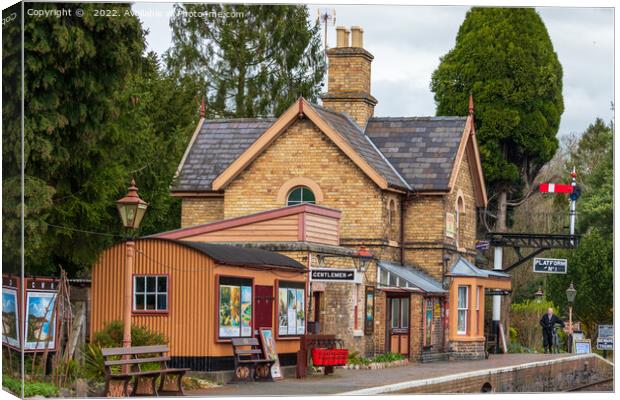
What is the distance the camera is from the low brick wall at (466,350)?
3856cm

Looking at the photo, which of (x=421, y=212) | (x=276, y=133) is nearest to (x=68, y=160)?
(x=276, y=133)

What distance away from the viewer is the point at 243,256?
2834cm

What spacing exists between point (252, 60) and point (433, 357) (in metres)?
10.8

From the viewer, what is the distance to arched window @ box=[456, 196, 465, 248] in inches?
1582

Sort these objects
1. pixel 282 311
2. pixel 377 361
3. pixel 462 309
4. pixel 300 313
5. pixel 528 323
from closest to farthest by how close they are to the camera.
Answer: pixel 282 311 < pixel 300 313 < pixel 377 361 < pixel 462 309 < pixel 528 323

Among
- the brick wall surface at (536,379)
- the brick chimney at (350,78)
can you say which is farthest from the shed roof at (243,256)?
the brick chimney at (350,78)

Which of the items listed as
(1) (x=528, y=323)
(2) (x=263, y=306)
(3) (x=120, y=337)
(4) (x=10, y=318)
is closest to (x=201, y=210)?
(2) (x=263, y=306)

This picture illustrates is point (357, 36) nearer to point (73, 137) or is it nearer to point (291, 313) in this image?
point (291, 313)

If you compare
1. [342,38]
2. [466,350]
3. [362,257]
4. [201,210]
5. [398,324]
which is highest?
[342,38]

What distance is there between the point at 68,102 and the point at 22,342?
14.1 feet

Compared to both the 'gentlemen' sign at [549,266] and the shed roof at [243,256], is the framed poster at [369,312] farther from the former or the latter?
the shed roof at [243,256]

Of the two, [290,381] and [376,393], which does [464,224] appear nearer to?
[290,381]

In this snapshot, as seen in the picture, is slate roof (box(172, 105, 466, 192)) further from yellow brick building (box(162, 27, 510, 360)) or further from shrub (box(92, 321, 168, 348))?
shrub (box(92, 321, 168, 348))

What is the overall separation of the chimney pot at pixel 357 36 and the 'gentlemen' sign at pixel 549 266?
28.4 ft
